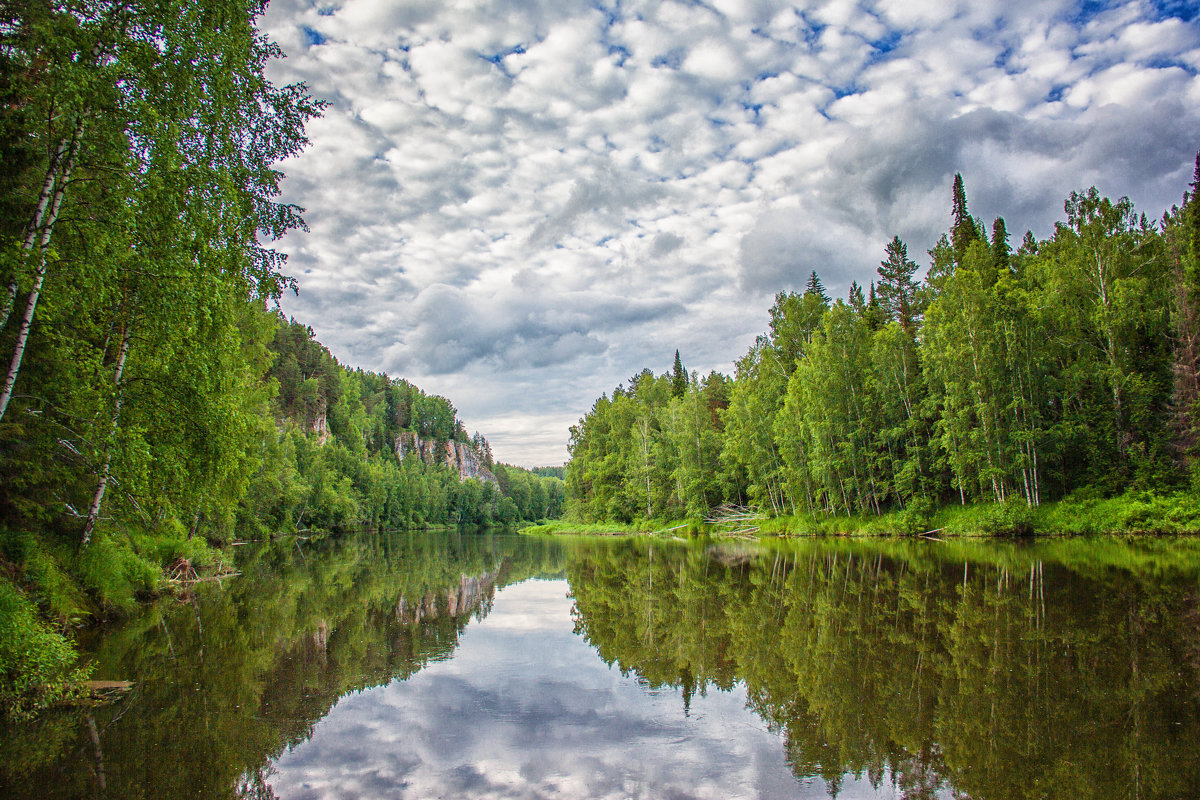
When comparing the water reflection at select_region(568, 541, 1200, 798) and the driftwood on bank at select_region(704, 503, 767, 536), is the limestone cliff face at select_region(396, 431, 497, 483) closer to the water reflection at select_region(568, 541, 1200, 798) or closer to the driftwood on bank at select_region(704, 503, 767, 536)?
the driftwood on bank at select_region(704, 503, 767, 536)

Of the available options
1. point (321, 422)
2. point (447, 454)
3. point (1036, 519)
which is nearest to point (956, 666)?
point (1036, 519)

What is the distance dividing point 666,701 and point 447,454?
155 m

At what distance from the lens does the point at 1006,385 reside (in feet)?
116

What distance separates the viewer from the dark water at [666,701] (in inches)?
223

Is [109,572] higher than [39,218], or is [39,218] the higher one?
[39,218]

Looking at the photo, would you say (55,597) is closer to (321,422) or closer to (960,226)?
(960,226)

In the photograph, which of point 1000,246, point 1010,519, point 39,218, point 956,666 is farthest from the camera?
point 1000,246

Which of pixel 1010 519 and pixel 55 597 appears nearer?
pixel 55 597

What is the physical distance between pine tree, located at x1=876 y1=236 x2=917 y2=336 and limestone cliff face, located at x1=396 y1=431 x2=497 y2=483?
333ft

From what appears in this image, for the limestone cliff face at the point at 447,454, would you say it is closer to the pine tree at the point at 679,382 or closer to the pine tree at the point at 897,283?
the pine tree at the point at 679,382

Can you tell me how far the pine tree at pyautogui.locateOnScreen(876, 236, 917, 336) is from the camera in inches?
2013

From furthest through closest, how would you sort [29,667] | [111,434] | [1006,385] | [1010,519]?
[1006,385] → [1010,519] → [111,434] → [29,667]

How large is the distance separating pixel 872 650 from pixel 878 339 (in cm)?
3542

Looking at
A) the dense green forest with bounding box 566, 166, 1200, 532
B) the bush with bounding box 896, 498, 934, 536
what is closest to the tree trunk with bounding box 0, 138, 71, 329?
the dense green forest with bounding box 566, 166, 1200, 532
